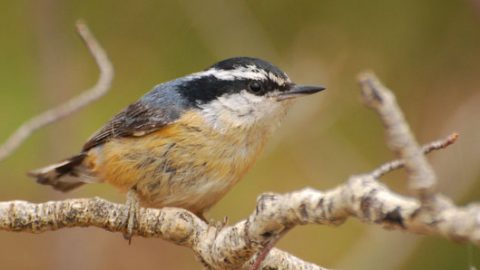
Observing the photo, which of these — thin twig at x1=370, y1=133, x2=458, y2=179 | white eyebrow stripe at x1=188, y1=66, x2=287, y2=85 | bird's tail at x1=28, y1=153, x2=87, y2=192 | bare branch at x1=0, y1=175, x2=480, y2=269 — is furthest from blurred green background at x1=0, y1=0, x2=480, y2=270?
thin twig at x1=370, y1=133, x2=458, y2=179

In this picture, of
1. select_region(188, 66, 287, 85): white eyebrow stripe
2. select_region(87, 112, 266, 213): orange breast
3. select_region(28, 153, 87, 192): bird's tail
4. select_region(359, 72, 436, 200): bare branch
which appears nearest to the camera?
select_region(359, 72, 436, 200): bare branch

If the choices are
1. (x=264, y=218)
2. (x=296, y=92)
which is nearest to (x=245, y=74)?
(x=296, y=92)

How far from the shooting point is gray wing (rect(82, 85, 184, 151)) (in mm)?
3275

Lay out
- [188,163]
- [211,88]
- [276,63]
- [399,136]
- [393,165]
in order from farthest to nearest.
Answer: [276,63], [211,88], [188,163], [393,165], [399,136]

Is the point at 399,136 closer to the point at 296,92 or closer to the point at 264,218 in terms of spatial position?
the point at 264,218

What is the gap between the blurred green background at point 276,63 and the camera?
448 centimetres

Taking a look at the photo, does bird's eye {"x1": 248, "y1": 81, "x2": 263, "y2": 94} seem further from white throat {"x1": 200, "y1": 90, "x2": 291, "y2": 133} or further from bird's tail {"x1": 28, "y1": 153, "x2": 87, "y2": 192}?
bird's tail {"x1": 28, "y1": 153, "x2": 87, "y2": 192}

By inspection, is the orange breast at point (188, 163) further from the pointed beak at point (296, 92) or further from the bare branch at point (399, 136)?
the bare branch at point (399, 136)

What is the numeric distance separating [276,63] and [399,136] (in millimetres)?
3580

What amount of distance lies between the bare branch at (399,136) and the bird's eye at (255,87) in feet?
6.40

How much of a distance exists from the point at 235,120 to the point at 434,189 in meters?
1.93

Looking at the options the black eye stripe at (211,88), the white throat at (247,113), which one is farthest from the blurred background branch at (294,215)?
the black eye stripe at (211,88)

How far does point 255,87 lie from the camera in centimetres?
322

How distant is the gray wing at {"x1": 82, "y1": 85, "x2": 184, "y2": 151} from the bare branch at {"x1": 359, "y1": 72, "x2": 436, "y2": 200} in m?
2.02
